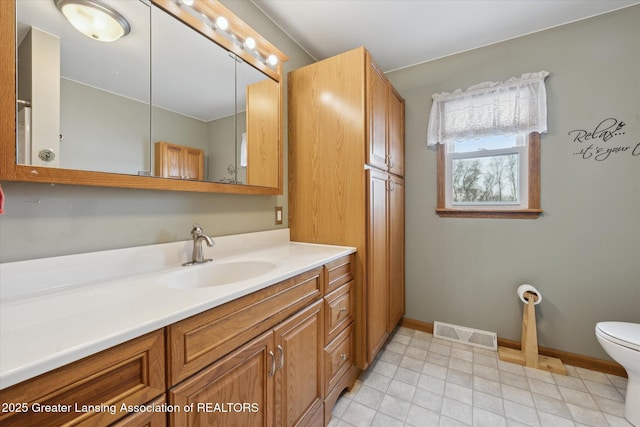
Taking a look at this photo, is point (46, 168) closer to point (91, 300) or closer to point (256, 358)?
point (91, 300)

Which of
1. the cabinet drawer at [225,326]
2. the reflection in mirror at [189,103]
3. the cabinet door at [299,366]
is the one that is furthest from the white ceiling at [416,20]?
the cabinet door at [299,366]

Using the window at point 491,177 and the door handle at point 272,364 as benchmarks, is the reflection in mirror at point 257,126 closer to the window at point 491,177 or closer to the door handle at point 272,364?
the door handle at point 272,364

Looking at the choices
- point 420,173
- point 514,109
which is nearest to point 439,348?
point 420,173

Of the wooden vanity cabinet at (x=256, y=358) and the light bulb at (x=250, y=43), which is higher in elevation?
the light bulb at (x=250, y=43)

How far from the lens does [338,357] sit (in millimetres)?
1441

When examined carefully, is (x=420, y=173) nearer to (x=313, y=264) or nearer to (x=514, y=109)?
(x=514, y=109)

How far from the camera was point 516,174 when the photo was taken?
2.03 metres

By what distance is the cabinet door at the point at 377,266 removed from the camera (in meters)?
1.63

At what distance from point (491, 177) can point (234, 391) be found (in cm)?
230

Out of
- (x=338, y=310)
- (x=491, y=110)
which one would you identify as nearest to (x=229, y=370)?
(x=338, y=310)

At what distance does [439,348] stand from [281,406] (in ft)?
5.13

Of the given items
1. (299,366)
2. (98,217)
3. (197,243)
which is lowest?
(299,366)

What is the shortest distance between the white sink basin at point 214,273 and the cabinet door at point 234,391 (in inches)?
15.3

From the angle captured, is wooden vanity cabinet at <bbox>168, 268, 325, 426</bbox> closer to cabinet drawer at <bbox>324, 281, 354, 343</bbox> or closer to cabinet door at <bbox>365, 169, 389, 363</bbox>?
cabinet drawer at <bbox>324, 281, 354, 343</bbox>
